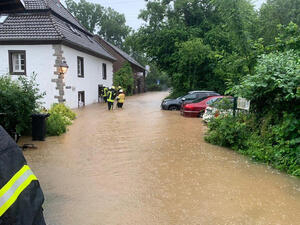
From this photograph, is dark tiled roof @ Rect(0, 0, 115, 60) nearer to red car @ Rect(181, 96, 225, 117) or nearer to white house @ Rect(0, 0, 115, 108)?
white house @ Rect(0, 0, 115, 108)

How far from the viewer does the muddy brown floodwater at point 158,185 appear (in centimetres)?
411

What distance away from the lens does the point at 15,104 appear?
28.8 ft

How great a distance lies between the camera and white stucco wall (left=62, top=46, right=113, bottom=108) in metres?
19.0

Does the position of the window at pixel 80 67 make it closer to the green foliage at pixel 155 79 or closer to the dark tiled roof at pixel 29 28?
the dark tiled roof at pixel 29 28

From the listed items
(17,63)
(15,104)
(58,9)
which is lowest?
(15,104)

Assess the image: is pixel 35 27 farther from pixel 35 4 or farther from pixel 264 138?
pixel 264 138

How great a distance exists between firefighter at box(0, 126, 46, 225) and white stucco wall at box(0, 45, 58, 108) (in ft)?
56.6

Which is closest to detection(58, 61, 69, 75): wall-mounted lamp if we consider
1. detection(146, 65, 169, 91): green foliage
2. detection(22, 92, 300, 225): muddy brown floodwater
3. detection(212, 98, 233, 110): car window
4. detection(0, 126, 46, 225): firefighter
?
detection(22, 92, 300, 225): muddy brown floodwater

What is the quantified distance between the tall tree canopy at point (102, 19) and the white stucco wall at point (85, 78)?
45.7m

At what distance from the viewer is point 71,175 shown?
594 cm

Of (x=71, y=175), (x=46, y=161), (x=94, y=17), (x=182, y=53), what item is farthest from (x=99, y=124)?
(x=94, y=17)

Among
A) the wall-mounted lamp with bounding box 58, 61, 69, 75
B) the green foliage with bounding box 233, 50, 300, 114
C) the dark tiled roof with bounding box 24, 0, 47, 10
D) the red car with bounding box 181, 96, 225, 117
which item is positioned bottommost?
the red car with bounding box 181, 96, 225, 117

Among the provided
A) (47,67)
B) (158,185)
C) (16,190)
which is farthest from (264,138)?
(47,67)

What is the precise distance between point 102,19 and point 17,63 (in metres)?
59.2
